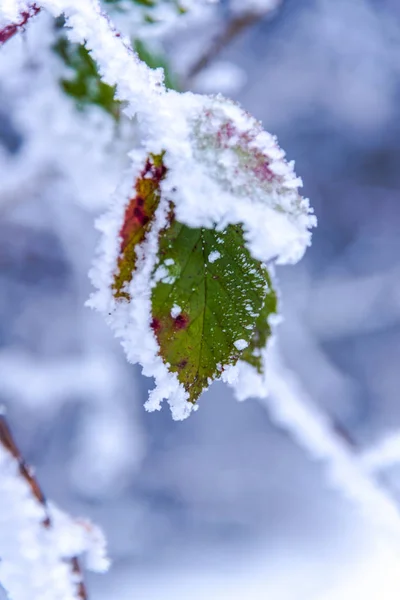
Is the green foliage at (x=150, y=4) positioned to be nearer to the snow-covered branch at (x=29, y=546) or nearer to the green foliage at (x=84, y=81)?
the green foliage at (x=84, y=81)

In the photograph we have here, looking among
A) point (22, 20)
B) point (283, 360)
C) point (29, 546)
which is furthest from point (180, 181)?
point (283, 360)

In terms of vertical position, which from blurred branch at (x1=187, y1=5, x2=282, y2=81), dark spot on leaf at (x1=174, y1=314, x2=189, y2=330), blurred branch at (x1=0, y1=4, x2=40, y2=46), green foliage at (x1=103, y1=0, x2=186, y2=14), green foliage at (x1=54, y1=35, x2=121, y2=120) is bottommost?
dark spot on leaf at (x1=174, y1=314, x2=189, y2=330)

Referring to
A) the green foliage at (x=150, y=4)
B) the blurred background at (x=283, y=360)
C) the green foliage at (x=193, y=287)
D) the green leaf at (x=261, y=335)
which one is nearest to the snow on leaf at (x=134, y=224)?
the green foliage at (x=193, y=287)

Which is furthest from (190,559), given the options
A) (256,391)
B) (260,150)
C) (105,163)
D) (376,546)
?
(260,150)

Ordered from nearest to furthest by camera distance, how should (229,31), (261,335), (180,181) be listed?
(180,181), (261,335), (229,31)

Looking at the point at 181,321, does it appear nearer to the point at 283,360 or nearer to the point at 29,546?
the point at 29,546

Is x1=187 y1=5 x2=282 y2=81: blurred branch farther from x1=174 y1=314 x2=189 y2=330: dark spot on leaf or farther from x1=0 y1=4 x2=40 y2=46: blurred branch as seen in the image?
x1=174 y1=314 x2=189 y2=330: dark spot on leaf

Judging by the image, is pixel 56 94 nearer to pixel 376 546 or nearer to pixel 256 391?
pixel 256 391

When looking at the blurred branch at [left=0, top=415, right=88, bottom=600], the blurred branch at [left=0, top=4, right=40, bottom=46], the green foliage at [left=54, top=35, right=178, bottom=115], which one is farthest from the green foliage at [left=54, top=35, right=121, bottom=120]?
the blurred branch at [left=0, top=415, right=88, bottom=600]
